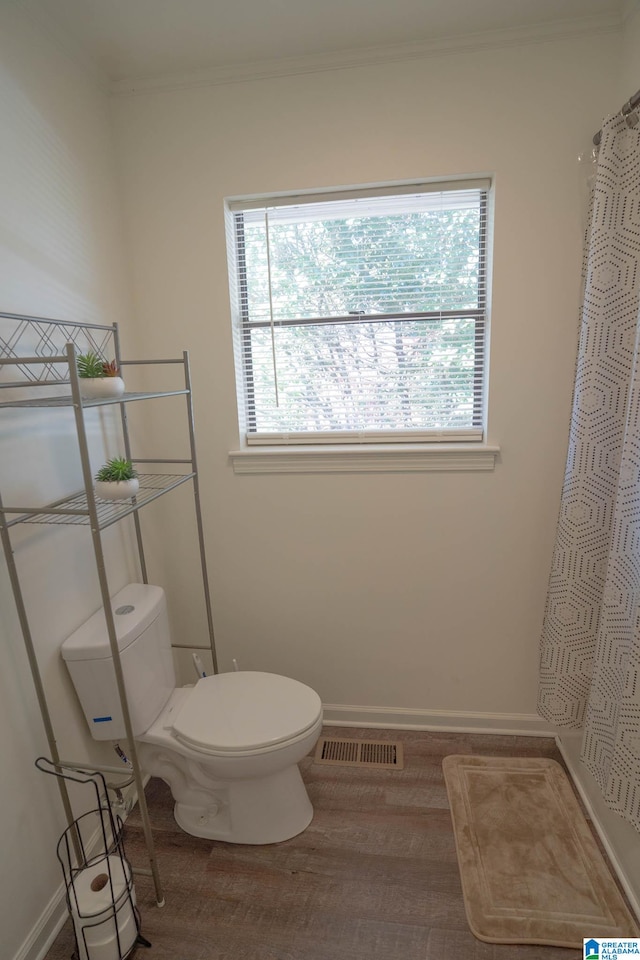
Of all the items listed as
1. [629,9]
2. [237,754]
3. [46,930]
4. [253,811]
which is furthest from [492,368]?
[46,930]

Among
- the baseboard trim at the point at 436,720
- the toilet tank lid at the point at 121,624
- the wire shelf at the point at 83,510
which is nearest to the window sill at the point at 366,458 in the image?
the wire shelf at the point at 83,510

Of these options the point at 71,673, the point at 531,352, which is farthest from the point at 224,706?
the point at 531,352

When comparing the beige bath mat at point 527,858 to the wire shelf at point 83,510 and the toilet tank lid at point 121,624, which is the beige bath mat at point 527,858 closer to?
the toilet tank lid at point 121,624

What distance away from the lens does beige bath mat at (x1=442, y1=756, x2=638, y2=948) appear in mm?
1392

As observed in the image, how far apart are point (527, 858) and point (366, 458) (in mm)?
1359

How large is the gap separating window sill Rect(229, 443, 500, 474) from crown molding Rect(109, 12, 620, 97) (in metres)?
1.25

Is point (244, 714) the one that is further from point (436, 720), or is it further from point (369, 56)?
point (369, 56)

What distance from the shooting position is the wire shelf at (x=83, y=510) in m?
1.18

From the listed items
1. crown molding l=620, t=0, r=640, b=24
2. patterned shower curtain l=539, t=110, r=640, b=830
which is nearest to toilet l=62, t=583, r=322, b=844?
patterned shower curtain l=539, t=110, r=640, b=830

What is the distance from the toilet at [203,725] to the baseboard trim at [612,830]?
3.06 feet

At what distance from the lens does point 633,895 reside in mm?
1433

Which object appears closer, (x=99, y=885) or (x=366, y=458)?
(x=99, y=885)

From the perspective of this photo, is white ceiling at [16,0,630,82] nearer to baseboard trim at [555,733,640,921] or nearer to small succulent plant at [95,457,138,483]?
small succulent plant at [95,457,138,483]

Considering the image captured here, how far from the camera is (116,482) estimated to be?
1.38m
